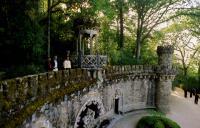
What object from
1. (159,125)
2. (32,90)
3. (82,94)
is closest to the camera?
(32,90)

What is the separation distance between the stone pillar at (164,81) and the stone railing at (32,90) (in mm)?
16340

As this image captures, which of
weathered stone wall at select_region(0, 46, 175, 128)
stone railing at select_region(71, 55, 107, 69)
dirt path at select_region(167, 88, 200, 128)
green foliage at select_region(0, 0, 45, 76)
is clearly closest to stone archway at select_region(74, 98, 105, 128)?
weathered stone wall at select_region(0, 46, 175, 128)

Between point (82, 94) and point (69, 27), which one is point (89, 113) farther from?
point (69, 27)

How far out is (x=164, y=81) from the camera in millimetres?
34781

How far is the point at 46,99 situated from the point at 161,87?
21.1m

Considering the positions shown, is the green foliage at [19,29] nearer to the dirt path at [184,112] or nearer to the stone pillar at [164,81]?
the dirt path at [184,112]

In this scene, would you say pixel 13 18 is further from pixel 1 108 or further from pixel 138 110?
pixel 138 110

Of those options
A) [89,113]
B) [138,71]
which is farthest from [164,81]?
[89,113]

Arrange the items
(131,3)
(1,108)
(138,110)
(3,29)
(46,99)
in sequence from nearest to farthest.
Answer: (1,108)
(46,99)
(3,29)
(138,110)
(131,3)

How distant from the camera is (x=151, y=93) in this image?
35.1m

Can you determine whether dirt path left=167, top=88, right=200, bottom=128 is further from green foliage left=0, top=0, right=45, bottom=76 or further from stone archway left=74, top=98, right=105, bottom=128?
green foliage left=0, top=0, right=45, bottom=76

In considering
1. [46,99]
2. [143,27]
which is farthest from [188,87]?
[46,99]

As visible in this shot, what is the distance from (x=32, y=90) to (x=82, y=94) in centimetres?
709

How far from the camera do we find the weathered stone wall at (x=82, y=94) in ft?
41.6
